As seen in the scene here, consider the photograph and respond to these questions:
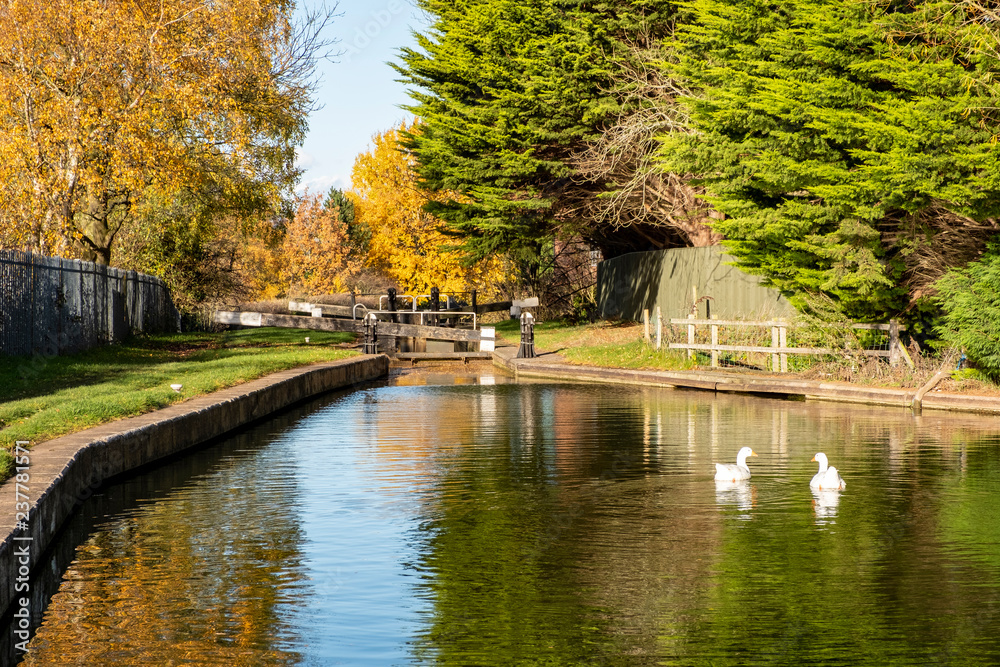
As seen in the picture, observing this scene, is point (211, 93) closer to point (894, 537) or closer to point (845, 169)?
point (845, 169)

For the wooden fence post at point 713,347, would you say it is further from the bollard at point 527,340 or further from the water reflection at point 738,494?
the water reflection at point 738,494

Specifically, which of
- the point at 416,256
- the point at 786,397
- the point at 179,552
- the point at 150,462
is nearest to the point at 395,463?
the point at 150,462

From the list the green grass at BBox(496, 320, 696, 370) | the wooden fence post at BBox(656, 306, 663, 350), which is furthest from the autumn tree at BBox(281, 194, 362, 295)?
the wooden fence post at BBox(656, 306, 663, 350)

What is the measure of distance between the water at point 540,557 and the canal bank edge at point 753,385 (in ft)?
13.2

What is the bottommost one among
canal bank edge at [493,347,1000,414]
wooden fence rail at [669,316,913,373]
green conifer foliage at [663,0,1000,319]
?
canal bank edge at [493,347,1000,414]

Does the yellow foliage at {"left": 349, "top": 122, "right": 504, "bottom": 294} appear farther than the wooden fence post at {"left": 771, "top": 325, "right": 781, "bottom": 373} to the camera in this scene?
Yes

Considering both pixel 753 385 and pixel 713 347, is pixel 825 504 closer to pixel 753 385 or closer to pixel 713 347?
pixel 753 385

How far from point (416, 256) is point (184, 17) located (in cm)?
4160

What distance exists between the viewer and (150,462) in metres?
14.8

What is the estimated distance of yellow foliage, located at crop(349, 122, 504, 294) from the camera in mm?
71812

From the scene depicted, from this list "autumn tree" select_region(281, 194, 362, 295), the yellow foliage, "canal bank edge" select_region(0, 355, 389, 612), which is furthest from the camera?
"autumn tree" select_region(281, 194, 362, 295)

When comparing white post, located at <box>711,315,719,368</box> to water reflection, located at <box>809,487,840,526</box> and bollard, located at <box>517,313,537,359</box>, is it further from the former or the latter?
water reflection, located at <box>809,487,840,526</box>

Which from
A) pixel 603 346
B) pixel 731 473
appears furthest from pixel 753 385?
pixel 731 473

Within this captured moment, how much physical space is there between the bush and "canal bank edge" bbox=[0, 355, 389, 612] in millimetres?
12058
